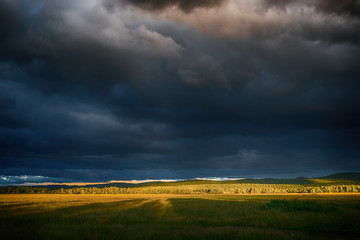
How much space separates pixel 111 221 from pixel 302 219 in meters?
25.3

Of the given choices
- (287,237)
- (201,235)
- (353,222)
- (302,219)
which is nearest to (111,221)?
(201,235)

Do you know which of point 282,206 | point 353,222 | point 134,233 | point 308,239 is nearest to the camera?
point 308,239

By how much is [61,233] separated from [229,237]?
53.4ft

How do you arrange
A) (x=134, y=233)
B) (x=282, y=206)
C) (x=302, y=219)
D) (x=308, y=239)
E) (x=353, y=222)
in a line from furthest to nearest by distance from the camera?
1. (x=282, y=206)
2. (x=302, y=219)
3. (x=353, y=222)
4. (x=134, y=233)
5. (x=308, y=239)

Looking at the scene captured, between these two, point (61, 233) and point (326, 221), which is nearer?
point (61, 233)

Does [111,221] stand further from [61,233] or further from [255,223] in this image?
[255,223]

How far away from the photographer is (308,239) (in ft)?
70.0

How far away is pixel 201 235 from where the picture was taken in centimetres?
2267

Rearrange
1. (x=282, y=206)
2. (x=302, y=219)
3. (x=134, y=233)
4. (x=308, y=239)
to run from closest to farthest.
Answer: (x=308, y=239), (x=134, y=233), (x=302, y=219), (x=282, y=206)

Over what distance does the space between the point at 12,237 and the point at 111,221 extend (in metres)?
12.6

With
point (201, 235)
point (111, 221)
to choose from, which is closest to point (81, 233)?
point (111, 221)

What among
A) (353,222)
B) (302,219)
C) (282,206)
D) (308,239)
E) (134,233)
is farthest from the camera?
(282,206)

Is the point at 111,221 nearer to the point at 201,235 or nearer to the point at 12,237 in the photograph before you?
the point at 12,237

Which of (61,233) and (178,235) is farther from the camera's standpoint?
(61,233)
